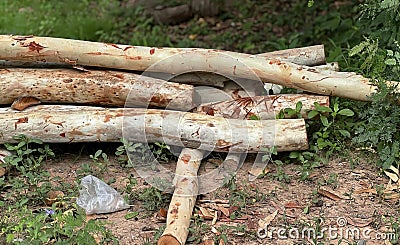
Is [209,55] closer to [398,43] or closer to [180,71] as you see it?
[180,71]

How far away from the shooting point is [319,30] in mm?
7855

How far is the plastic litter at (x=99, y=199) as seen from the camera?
423cm

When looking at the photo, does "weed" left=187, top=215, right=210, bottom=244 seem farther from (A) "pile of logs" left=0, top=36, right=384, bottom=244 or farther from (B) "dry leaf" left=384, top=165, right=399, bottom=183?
(B) "dry leaf" left=384, top=165, right=399, bottom=183

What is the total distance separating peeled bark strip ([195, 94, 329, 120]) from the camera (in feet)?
16.2

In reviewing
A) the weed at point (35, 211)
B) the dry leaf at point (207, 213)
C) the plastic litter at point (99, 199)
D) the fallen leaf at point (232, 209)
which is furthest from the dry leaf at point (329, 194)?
the weed at point (35, 211)

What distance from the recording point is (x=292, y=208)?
4301mm

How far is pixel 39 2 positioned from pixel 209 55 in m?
4.76

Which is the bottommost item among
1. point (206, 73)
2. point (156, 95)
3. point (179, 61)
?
point (156, 95)

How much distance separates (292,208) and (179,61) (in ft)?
4.82

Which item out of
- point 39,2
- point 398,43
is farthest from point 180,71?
point 39,2

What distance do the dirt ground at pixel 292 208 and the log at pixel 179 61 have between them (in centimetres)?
62

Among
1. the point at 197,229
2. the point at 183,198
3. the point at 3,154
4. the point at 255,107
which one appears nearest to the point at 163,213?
the point at 183,198

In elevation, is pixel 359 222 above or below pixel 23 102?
below

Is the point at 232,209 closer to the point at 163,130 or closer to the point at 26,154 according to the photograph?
the point at 163,130
